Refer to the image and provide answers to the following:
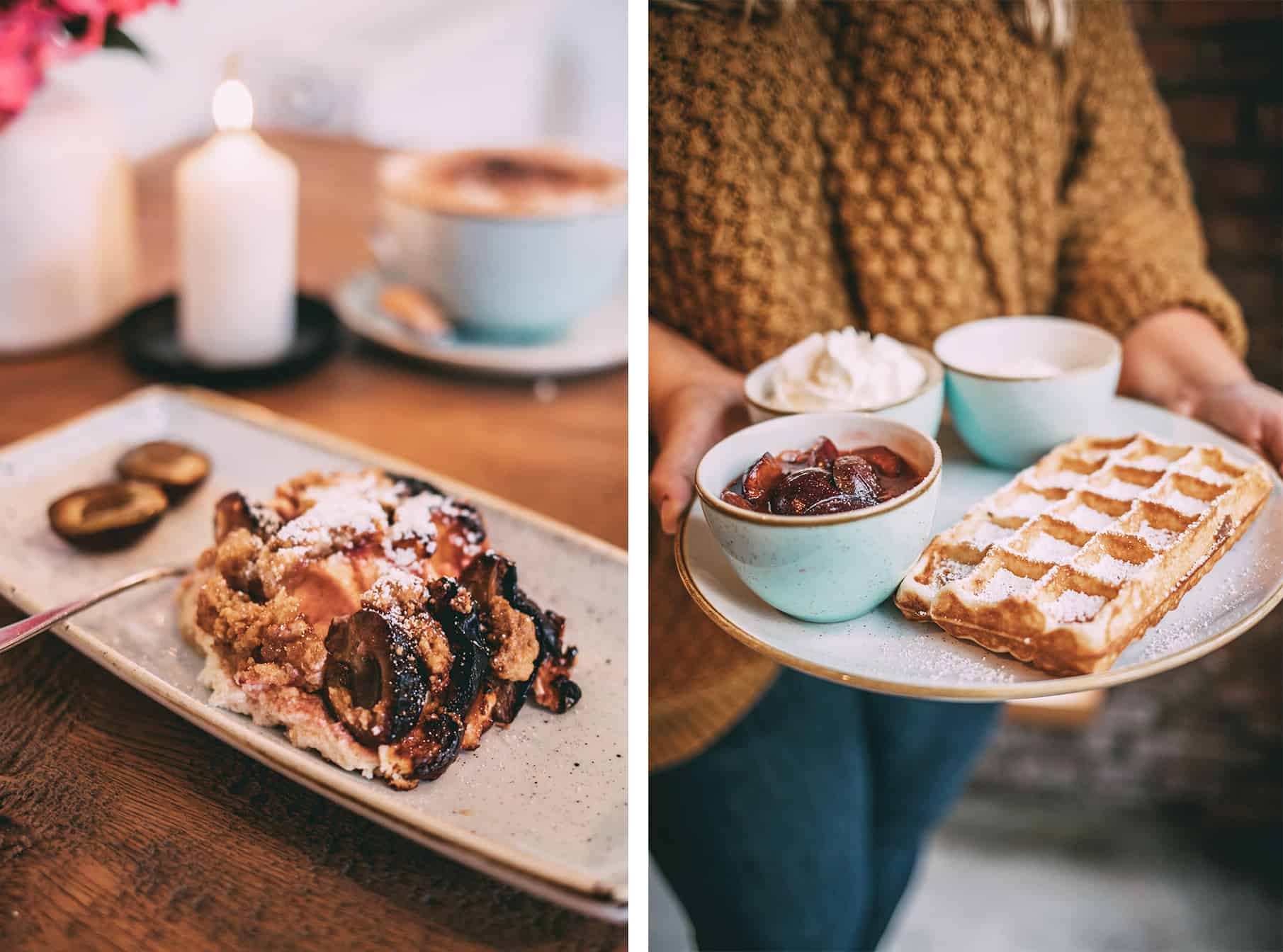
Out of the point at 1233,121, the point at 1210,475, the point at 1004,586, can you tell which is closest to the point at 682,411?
the point at 1004,586

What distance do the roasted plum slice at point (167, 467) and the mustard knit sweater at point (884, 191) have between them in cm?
32

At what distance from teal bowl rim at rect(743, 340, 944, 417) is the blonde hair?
20 cm

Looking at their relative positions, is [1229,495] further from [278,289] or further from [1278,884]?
[1278,884]


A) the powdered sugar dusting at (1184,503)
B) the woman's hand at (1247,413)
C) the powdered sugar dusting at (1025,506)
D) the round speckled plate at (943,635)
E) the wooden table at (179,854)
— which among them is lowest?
the wooden table at (179,854)

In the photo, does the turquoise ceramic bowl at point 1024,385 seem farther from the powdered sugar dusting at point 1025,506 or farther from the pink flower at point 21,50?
the pink flower at point 21,50

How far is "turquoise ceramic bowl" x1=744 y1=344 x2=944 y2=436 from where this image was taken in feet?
1.74

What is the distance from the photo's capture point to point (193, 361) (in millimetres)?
897

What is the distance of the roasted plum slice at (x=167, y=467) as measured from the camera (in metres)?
0.67

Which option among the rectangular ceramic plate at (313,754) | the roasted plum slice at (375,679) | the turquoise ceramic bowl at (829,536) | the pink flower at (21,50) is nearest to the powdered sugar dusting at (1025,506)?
the turquoise ceramic bowl at (829,536)

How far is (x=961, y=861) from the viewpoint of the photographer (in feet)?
5.24

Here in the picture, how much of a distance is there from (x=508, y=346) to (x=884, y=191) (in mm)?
403

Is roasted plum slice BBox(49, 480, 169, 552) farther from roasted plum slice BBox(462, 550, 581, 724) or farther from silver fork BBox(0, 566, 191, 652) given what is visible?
roasted plum slice BBox(462, 550, 581, 724)

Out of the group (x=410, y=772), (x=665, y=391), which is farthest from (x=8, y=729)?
(x=665, y=391)

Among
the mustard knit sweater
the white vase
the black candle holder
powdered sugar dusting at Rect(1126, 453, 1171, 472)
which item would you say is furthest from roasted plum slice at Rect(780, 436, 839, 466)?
the white vase
